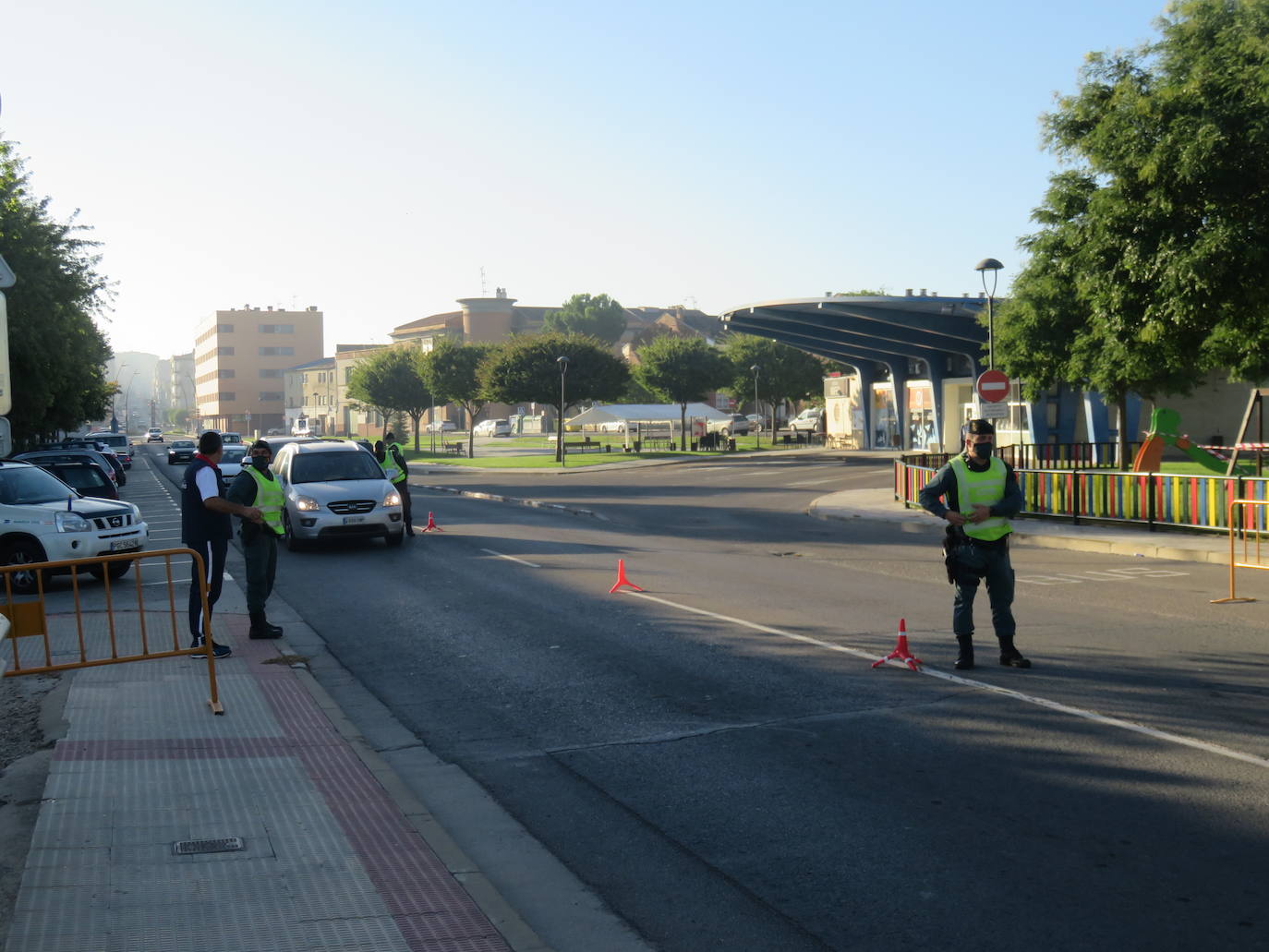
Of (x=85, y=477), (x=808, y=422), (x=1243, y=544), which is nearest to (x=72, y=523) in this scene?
(x=85, y=477)

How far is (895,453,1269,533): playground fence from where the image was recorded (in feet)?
58.7

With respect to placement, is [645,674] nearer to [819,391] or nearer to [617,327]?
[819,391]

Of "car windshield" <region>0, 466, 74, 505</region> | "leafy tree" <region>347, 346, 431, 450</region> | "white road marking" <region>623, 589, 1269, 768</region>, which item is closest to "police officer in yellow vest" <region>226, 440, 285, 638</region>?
"white road marking" <region>623, 589, 1269, 768</region>

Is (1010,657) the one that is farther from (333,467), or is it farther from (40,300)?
(40,300)

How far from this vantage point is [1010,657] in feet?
29.6

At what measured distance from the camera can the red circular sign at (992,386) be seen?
25562 millimetres

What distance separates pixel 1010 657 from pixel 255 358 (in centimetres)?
16438

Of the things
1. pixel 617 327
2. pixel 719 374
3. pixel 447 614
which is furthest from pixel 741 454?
pixel 617 327

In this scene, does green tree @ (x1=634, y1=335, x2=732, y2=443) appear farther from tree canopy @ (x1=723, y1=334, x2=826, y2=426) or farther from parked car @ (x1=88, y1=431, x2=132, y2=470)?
parked car @ (x1=88, y1=431, x2=132, y2=470)

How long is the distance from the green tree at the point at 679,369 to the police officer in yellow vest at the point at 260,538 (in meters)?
58.0

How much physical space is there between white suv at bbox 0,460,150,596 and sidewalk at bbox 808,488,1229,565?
1283 cm

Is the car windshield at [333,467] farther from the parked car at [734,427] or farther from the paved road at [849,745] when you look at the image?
the parked car at [734,427]

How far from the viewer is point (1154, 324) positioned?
1912 centimetres

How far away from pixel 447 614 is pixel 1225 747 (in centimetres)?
777
